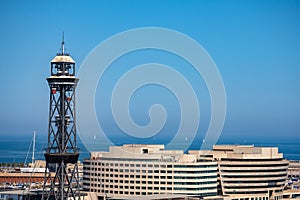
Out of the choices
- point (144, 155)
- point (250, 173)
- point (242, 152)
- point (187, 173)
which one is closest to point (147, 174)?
point (144, 155)

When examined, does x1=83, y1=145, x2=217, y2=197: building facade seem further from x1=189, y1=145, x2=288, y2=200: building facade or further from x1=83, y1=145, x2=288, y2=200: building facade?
x1=189, y1=145, x2=288, y2=200: building facade

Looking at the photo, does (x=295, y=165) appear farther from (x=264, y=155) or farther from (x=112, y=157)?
(x=112, y=157)

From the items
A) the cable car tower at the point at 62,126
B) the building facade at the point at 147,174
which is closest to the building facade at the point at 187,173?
the building facade at the point at 147,174

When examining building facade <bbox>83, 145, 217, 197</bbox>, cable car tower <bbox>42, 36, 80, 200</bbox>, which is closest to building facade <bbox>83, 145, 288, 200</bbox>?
building facade <bbox>83, 145, 217, 197</bbox>

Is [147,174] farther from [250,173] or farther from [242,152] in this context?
[242,152]

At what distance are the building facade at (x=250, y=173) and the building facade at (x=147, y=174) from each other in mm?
4057

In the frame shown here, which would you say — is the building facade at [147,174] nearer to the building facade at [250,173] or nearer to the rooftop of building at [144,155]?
the rooftop of building at [144,155]

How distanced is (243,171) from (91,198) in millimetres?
24792

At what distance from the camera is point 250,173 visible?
111 m

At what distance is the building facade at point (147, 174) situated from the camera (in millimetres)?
102000

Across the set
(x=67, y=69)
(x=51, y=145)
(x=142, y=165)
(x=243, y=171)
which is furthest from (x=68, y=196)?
(x=243, y=171)

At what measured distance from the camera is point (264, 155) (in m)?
113

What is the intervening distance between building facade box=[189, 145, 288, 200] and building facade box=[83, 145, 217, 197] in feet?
13.3

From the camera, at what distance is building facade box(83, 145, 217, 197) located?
102000 mm
